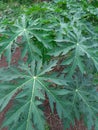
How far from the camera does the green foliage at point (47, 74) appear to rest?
6.00 feet

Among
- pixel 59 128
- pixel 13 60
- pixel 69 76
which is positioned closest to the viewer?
pixel 69 76

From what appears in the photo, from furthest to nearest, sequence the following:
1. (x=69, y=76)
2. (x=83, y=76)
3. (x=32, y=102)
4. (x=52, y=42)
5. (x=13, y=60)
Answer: (x=13, y=60), (x=83, y=76), (x=52, y=42), (x=69, y=76), (x=32, y=102)

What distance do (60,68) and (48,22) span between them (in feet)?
1.83

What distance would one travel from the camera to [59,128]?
8.53 ft

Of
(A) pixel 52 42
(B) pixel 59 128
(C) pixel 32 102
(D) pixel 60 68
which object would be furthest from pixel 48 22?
(B) pixel 59 128

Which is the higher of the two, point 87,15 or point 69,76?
point 87,15

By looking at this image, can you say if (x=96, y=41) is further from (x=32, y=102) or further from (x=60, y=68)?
(x=32, y=102)

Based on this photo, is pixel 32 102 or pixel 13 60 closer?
pixel 32 102

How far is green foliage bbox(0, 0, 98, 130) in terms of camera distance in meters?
1.83

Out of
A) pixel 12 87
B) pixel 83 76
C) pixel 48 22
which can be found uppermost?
pixel 48 22

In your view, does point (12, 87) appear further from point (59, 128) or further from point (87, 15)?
point (87, 15)

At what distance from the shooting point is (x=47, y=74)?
2.00 metres

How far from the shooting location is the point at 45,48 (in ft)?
7.02

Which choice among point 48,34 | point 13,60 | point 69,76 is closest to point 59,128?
point 69,76
